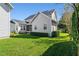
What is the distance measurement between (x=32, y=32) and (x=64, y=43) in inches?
19.8

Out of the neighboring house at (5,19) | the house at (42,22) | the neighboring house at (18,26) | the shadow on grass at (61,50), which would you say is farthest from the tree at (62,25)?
the neighboring house at (5,19)

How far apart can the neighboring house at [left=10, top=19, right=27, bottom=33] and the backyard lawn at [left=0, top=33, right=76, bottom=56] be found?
0.08 meters

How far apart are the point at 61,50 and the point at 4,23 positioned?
0.93m

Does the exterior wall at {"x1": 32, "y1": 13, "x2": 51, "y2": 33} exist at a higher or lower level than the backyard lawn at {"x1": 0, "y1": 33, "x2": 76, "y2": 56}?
higher

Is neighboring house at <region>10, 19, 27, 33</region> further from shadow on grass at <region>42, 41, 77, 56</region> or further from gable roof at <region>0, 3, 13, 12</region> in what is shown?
shadow on grass at <region>42, 41, 77, 56</region>

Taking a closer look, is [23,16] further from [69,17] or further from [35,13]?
[69,17]

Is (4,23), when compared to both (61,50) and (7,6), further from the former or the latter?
(61,50)

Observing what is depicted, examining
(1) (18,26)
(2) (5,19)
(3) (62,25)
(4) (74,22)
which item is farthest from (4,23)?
(4) (74,22)

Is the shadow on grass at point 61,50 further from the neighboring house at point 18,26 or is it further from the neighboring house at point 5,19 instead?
the neighboring house at point 5,19

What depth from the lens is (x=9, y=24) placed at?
767 centimetres

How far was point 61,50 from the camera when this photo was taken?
7629 mm

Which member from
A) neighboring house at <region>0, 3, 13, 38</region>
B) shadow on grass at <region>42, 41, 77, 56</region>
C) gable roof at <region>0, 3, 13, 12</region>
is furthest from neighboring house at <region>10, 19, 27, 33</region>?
shadow on grass at <region>42, 41, 77, 56</region>

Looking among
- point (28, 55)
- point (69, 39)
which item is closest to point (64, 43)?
point (69, 39)

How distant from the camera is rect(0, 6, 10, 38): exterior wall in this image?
7.63 meters
